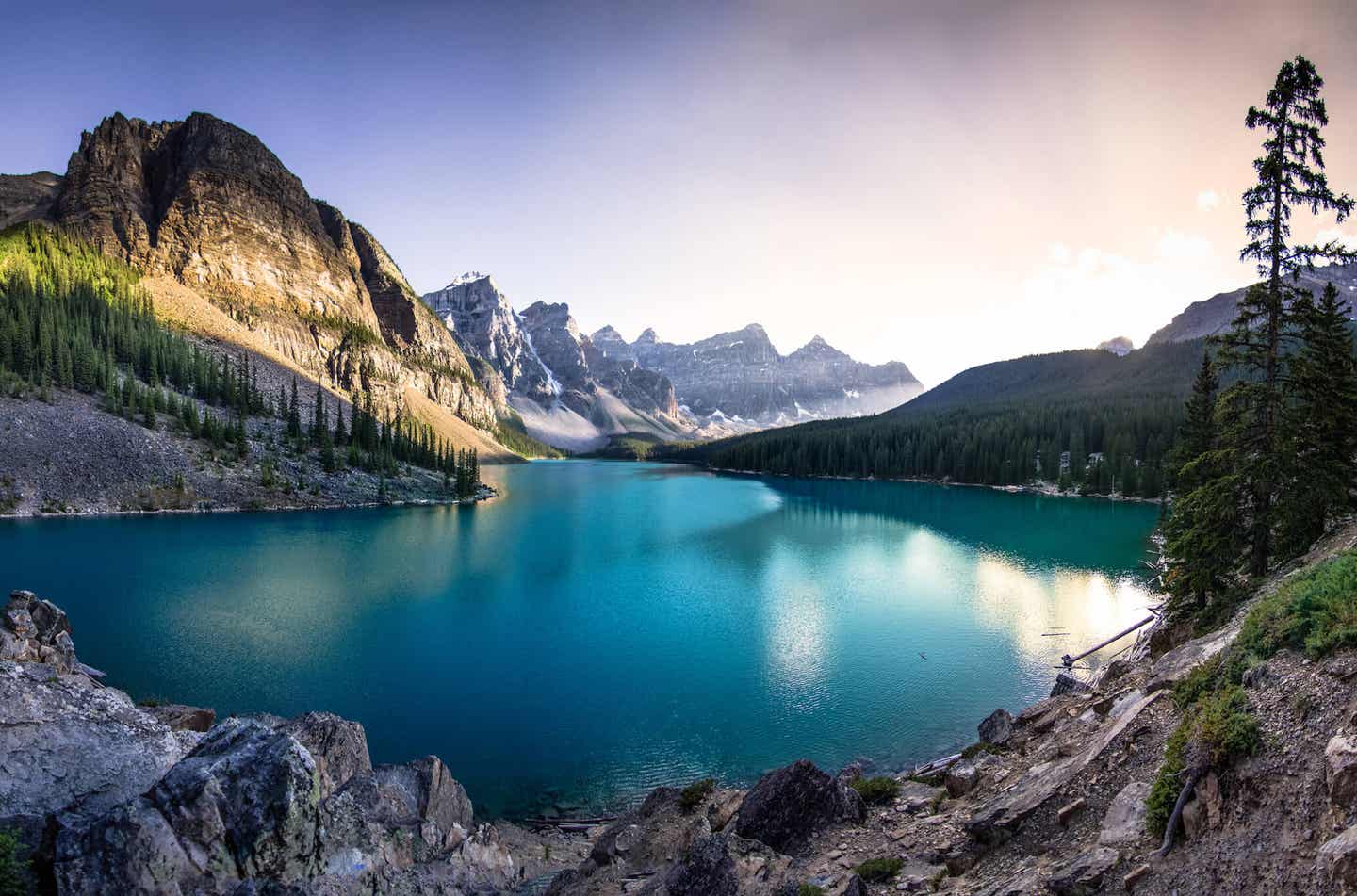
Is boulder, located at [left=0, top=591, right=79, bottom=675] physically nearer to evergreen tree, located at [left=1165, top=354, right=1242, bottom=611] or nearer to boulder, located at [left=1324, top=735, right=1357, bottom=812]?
boulder, located at [left=1324, top=735, right=1357, bottom=812]

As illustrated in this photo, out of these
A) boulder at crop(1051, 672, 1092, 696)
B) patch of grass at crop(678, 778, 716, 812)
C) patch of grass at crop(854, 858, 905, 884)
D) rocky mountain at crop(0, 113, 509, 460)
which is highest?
rocky mountain at crop(0, 113, 509, 460)

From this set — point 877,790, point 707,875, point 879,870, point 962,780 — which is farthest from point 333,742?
point 962,780

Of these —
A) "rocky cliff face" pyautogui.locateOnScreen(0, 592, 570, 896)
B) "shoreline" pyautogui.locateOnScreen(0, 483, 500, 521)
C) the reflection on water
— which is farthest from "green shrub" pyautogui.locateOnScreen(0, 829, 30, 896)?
"shoreline" pyautogui.locateOnScreen(0, 483, 500, 521)

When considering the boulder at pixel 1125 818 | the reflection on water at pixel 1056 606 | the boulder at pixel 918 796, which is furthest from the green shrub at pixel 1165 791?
the reflection on water at pixel 1056 606

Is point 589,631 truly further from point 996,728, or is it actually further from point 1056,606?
point 1056,606

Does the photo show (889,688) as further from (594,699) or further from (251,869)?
(251,869)

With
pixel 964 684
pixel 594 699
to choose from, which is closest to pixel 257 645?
pixel 594 699
